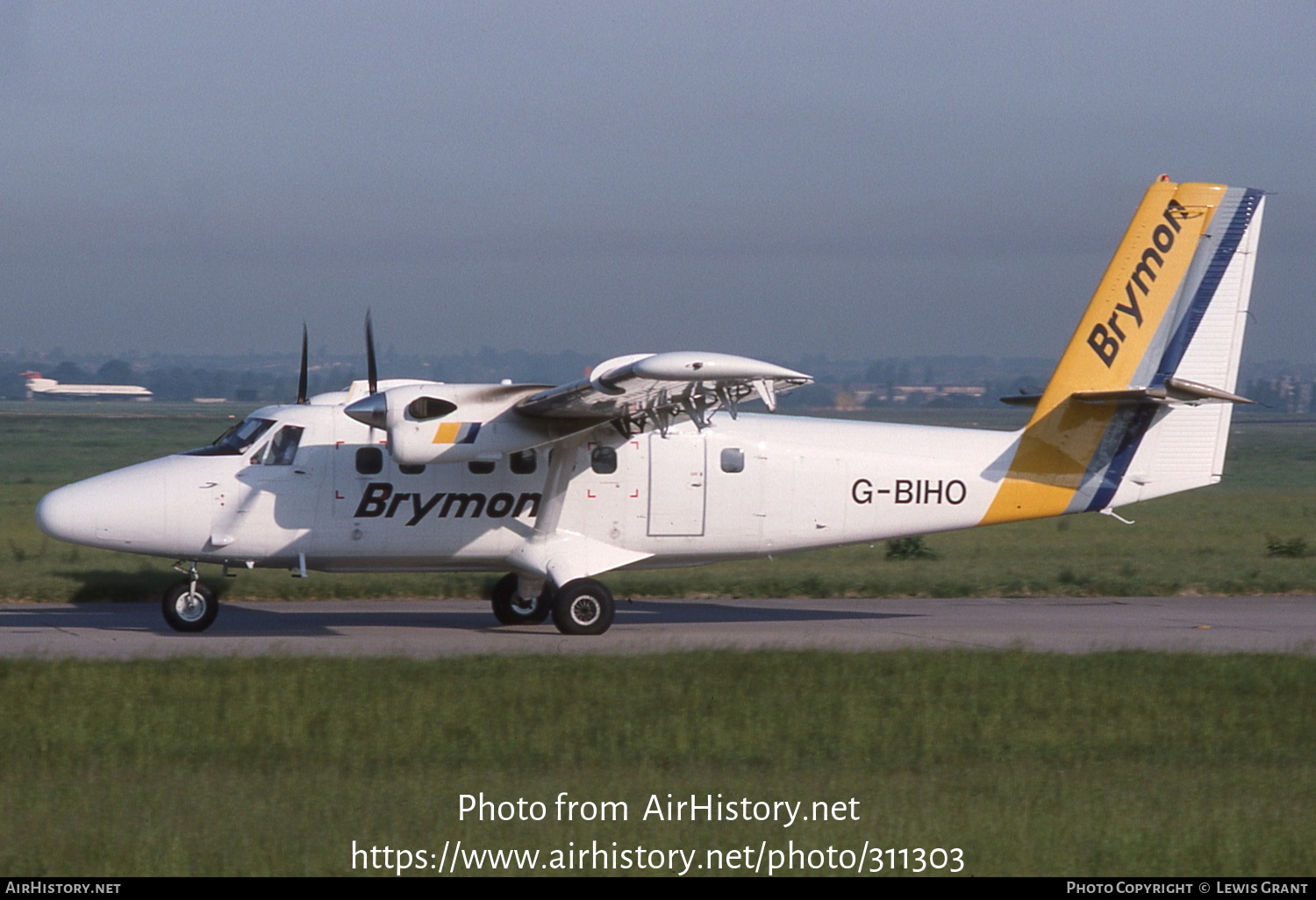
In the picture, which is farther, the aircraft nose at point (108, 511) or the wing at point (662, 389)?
the aircraft nose at point (108, 511)

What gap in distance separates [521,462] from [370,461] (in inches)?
64.3

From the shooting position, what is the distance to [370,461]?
52.0 ft

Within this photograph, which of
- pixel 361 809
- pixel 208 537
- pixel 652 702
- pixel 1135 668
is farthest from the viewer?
pixel 208 537

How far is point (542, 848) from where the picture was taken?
7.28 m

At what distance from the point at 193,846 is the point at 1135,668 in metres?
9.02

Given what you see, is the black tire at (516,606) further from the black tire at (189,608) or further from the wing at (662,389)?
the black tire at (189,608)

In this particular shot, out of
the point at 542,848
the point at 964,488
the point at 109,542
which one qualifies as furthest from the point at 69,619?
the point at 542,848

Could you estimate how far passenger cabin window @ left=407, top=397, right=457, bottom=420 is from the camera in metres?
14.5

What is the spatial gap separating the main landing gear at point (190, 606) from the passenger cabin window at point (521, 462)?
3.54m

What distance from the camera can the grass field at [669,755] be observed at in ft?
24.3

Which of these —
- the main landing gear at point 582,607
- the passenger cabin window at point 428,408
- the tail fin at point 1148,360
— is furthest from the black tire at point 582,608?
the tail fin at point 1148,360

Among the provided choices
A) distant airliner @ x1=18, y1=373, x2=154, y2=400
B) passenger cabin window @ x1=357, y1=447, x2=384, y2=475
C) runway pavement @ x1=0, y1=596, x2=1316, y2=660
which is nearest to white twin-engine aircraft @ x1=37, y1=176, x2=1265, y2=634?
passenger cabin window @ x1=357, y1=447, x2=384, y2=475

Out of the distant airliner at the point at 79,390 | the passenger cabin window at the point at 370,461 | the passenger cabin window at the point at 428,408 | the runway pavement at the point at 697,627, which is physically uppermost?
the distant airliner at the point at 79,390
